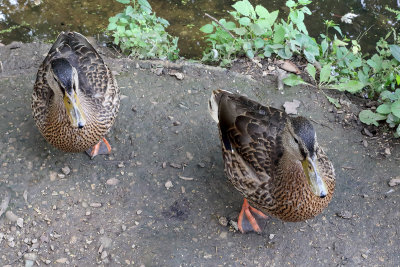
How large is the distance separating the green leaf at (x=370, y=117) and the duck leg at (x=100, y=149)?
8.76 feet

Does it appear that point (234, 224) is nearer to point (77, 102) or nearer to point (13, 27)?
point (77, 102)

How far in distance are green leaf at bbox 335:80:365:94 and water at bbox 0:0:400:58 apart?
1574mm

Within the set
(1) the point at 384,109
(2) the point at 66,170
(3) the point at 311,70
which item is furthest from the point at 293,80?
(2) the point at 66,170

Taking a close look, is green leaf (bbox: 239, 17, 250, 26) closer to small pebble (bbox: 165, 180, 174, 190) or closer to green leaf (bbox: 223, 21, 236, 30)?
green leaf (bbox: 223, 21, 236, 30)

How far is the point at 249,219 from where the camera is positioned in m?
3.82

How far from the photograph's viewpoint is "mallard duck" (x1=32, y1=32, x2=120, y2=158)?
11.4 ft

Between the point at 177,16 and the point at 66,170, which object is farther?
the point at 177,16

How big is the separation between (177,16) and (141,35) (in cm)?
133

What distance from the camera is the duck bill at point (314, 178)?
119 inches

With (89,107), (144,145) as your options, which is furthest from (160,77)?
(89,107)

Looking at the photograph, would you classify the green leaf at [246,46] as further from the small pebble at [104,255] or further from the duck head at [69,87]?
the small pebble at [104,255]

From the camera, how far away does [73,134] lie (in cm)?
378

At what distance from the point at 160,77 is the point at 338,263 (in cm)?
278

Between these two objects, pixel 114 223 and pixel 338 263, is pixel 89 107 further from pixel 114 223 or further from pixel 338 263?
pixel 338 263
